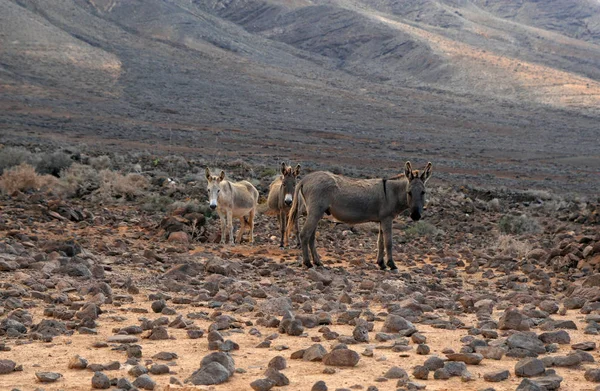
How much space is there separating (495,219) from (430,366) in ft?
62.5

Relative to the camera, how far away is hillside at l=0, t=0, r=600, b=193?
177ft

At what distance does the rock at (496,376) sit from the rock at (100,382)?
2.86 m

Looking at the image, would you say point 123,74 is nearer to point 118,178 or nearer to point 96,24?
point 96,24

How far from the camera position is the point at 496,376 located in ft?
19.4

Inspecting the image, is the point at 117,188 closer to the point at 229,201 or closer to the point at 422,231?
the point at 229,201

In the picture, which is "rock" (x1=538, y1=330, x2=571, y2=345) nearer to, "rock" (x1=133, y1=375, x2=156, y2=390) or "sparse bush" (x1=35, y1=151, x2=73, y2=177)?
"rock" (x1=133, y1=375, x2=156, y2=390)

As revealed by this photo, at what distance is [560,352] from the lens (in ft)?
22.9

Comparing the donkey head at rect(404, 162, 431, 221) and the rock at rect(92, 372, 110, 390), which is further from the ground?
the donkey head at rect(404, 162, 431, 221)

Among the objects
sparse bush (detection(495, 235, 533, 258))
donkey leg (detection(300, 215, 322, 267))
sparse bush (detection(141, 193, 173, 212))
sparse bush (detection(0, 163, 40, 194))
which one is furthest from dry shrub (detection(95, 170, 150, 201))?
sparse bush (detection(495, 235, 533, 258))

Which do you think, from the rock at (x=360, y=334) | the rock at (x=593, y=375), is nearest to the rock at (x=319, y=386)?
the rock at (x=360, y=334)

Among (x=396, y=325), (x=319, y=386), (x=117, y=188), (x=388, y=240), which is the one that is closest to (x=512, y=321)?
(x=396, y=325)

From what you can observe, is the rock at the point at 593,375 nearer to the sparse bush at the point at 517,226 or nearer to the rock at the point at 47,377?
the rock at the point at 47,377

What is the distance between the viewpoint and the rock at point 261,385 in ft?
18.4

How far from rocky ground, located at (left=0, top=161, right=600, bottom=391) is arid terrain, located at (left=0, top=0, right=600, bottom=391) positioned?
3cm
